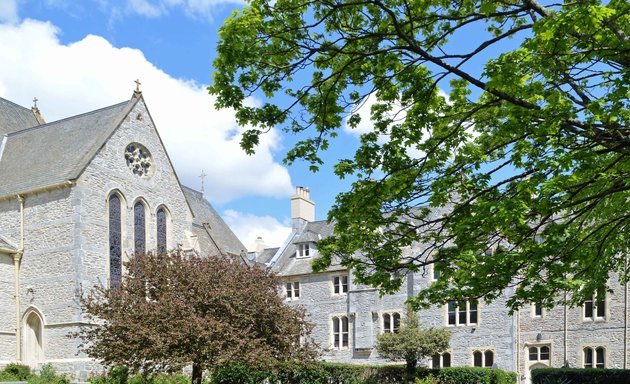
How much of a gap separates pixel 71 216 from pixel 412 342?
17.0 meters

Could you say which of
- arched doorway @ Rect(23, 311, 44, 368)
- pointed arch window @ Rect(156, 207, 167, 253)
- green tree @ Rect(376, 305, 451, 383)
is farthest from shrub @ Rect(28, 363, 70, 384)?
green tree @ Rect(376, 305, 451, 383)

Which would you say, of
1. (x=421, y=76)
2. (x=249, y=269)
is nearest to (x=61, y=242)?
(x=249, y=269)

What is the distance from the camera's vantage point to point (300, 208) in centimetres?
4656

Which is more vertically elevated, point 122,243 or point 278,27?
point 278,27

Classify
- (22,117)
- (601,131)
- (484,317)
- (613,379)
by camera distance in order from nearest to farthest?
1. (601,131)
2. (613,379)
3. (484,317)
4. (22,117)

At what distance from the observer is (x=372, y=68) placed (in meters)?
9.41

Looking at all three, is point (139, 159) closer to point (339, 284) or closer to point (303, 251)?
point (303, 251)

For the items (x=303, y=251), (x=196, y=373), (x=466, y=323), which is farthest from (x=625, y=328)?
(x=196, y=373)

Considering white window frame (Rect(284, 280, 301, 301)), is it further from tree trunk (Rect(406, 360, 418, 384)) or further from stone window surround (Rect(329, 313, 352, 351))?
tree trunk (Rect(406, 360, 418, 384))

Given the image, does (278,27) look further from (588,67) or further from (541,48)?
(588,67)

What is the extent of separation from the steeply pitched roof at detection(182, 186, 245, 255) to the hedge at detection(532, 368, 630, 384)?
23.5 metres

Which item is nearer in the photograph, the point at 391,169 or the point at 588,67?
the point at 588,67

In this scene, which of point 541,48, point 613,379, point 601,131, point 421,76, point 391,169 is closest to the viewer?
point 541,48

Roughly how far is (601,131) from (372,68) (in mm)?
3176
